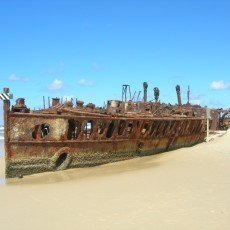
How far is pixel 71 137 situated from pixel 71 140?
0.28 m

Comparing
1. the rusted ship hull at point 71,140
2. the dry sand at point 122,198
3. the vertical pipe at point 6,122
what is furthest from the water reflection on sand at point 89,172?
the vertical pipe at point 6,122

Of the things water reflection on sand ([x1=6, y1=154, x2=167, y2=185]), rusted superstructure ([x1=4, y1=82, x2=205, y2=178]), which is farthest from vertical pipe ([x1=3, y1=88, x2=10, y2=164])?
water reflection on sand ([x1=6, y1=154, x2=167, y2=185])

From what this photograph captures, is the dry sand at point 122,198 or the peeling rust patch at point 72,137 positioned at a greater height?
the peeling rust patch at point 72,137

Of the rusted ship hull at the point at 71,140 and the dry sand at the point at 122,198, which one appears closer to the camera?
the dry sand at the point at 122,198

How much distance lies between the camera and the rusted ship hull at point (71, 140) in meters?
10.5

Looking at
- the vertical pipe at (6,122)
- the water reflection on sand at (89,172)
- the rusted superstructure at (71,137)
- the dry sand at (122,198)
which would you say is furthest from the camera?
the rusted superstructure at (71,137)

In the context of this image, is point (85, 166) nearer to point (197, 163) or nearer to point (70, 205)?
point (197, 163)

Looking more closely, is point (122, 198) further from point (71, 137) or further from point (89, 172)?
point (71, 137)

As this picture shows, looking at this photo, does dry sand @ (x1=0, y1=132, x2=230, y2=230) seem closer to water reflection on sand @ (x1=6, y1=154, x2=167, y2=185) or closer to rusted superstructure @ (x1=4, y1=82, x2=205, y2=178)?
water reflection on sand @ (x1=6, y1=154, x2=167, y2=185)

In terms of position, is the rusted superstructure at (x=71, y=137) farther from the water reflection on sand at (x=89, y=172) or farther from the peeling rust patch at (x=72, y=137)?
the water reflection on sand at (x=89, y=172)

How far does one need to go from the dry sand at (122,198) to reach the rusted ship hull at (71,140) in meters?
0.38

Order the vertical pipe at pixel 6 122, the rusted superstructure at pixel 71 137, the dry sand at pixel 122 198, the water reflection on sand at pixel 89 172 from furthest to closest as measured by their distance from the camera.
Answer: the rusted superstructure at pixel 71 137
the vertical pipe at pixel 6 122
the water reflection on sand at pixel 89 172
the dry sand at pixel 122 198

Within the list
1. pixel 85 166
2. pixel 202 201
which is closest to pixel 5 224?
pixel 202 201

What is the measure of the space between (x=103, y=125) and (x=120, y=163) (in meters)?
1.50
